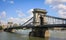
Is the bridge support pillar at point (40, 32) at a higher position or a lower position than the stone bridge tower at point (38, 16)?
lower

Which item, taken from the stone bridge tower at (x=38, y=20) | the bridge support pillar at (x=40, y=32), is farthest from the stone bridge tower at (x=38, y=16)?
the bridge support pillar at (x=40, y=32)

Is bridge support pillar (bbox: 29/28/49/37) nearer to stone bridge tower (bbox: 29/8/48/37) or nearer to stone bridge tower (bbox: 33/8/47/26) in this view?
stone bridge tower (bbox: 29/8/48/37)

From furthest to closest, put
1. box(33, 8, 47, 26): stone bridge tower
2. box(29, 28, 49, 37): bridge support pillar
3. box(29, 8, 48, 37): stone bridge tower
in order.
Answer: box(33, 8, 47, 26): stone bridge tower, box(29, 8, 48, 37): stone bridge tower, box(29, 28, 49, 37): bridge support pillar

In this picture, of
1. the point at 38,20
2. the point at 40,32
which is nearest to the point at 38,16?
the point at 38,20

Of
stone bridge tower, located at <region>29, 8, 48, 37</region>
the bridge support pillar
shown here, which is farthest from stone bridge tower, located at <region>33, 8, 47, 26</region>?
the bridge support pillar

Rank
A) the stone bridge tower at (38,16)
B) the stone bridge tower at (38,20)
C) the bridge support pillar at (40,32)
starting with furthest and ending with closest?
the stone bridge tower at (38,16) → the stone bridge tower at (38,20) → the bridge support pillar at (40,32)

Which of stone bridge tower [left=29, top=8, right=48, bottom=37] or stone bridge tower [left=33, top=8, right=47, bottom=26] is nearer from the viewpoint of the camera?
stone bridge tower [left=29, top=8, right=48, bottom=37]

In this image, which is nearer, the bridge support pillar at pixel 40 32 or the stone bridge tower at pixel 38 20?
the bridge support pillar at pixel 40 32

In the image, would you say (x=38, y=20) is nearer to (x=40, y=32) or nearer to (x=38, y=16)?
(x=38, y=16)

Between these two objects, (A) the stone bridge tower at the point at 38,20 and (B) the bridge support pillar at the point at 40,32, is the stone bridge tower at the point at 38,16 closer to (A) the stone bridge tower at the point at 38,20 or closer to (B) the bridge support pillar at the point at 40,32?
(A) the stone bridge tower at the point at 38,20

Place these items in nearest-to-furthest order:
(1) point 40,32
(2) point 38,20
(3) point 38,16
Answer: (1) point 40,32 → (2) point 38,20 → (3) point 38,16

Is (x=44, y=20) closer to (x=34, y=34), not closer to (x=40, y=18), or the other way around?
(x=40, y=18)

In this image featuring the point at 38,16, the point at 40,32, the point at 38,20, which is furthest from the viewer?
the point at 38,16

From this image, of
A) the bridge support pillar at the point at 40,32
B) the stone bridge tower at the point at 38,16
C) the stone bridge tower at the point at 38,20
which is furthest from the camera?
the stone bridge tower at the point at 38,16
